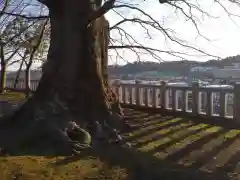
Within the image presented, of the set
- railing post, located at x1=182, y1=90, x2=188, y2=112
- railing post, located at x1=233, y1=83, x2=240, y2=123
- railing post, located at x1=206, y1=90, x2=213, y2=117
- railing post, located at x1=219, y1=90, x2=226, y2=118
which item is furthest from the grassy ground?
railing post, located at x1=182, y1=90, x2=188, y2=112

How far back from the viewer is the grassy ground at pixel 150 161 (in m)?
5.61

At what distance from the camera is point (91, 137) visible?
321 inches

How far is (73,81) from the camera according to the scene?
9.33 m

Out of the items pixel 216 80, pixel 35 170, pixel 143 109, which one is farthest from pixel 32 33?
pixel 35 170

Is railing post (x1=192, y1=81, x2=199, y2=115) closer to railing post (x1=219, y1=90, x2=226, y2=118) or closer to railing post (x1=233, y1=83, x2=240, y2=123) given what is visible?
railing post (x1=219, y1=90, x2=226, y2=118)

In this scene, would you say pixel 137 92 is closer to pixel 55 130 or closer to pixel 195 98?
pixel 195 98

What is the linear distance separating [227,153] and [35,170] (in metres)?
3.50

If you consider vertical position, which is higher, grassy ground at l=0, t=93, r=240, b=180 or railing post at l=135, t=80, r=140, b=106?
railing post at l=135, t=80, r=140, b=106

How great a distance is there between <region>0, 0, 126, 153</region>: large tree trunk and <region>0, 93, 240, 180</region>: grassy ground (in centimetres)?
116

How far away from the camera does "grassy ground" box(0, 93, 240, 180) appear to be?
18.4 ft

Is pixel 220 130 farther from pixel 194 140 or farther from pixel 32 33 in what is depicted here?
pixel 32 33

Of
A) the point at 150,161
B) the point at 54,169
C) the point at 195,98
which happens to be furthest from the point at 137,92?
the point at 54,169

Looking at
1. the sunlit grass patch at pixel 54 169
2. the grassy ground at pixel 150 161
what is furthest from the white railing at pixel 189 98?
the sunlit grass patch at pixel 54 169

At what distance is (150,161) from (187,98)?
19.6ft
